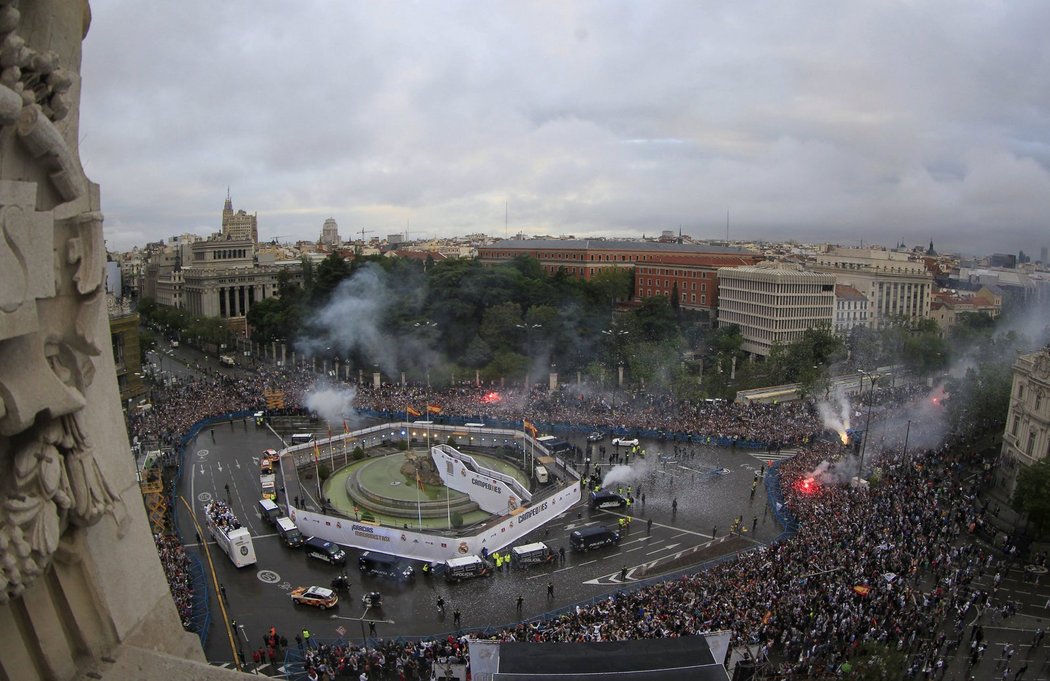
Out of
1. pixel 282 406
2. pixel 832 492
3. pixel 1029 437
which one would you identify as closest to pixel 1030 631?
pixel 832 492

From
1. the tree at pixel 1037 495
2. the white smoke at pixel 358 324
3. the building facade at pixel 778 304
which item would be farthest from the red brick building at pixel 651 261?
the tree at pixel 1037 495

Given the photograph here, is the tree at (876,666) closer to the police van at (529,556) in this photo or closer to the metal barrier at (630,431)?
the police van at (529,556)

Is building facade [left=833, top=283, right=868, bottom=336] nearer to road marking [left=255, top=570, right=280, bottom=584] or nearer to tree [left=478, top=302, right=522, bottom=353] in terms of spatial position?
tree [left=478, top=302, right=522, bottom=353]

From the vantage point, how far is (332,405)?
3966 cm

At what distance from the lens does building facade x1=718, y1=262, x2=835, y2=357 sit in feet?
207

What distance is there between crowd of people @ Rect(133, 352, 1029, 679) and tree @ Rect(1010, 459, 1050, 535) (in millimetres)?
1633

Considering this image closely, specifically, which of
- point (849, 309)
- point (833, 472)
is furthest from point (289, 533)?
point (849, 309)

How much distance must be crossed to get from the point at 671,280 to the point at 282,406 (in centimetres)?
4839

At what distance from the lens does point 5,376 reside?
580 centimetres

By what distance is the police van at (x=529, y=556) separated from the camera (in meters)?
22.0

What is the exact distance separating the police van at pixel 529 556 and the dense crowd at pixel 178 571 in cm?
884

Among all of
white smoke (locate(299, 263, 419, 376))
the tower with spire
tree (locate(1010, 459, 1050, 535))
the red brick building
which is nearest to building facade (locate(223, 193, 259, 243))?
the tower with spire

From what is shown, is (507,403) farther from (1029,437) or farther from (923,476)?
(1029,437)

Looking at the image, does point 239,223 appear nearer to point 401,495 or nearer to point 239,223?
point 239,223
